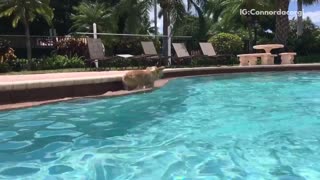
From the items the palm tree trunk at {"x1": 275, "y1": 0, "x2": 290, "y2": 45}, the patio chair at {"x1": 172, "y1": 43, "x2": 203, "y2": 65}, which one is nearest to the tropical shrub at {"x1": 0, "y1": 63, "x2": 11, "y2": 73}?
the patio chair at {"x1": 172, "y1": 43, "x2": 203, "y2": 65}

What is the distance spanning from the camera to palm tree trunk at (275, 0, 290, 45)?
20.7 metres

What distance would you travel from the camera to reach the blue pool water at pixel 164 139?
3842 millimetres

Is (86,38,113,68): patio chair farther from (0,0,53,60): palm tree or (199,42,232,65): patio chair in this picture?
(199,42,232,65): patio chair

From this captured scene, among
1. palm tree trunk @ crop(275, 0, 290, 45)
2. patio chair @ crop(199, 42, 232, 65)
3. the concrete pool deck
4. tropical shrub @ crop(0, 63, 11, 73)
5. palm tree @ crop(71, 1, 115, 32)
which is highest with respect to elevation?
palm tree @ crop(71, 1, 115, 32)

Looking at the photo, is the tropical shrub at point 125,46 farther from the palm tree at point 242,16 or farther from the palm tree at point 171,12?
the palm tree at point 242,16

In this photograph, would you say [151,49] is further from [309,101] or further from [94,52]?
[309,101]

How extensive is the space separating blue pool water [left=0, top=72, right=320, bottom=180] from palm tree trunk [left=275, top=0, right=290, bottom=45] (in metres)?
13.3

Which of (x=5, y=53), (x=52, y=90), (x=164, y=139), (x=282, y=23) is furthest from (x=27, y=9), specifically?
(x=164, y=139)

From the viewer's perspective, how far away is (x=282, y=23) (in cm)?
2094

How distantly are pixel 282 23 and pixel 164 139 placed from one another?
684 inches

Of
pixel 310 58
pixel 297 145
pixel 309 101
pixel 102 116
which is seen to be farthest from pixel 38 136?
pixel 310 58

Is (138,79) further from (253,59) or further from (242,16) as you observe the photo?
(242,16)

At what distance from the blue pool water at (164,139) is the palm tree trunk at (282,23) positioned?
524 inches

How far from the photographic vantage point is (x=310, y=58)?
21.0m
